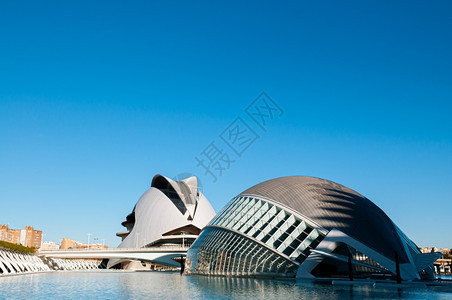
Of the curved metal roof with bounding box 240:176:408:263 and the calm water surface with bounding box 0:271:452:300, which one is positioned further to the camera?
the curved metal roof with bounding box 240:176:408:263

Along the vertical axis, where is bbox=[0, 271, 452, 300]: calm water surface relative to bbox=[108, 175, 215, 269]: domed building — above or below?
below

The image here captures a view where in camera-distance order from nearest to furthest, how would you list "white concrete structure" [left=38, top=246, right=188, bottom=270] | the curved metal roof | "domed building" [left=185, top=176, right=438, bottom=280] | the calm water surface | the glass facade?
the calm water surface < "domed building" [left=185, top=176, right=438, bottom=280] < the curved metal roof < the glass facade < "white concrete structure" [left=38, top=246, right=188, bottom=270]

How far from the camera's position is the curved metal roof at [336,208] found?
105 feet

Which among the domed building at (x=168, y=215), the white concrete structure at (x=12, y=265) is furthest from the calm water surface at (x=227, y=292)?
the domed building at (x=168, y=215)

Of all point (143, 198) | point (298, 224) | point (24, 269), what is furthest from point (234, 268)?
point (143, 198)

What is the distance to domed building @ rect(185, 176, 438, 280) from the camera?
101 feet

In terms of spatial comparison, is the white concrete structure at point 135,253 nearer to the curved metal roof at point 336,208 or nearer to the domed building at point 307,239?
the domed building at point 307,239

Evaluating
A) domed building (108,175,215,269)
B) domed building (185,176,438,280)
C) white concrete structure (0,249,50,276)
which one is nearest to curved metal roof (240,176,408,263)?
domed building (185,176,438,280)

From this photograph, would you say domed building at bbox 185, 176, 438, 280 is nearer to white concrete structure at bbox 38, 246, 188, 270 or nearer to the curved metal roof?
the curved metal roof

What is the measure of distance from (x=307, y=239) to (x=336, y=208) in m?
4.80

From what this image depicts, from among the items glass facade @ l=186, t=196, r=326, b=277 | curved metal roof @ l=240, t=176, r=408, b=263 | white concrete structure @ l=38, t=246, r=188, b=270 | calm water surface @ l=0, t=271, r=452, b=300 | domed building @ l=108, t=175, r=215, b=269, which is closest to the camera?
calm water surface @ l=0, t=271, r=452, b=300

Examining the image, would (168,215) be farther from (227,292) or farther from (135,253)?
(227,292)

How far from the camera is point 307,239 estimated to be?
1280 inches

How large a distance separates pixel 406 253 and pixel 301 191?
34.7ft
